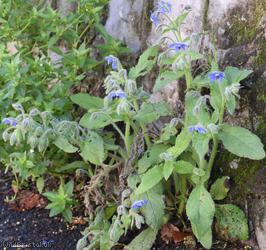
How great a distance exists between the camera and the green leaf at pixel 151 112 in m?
2.98

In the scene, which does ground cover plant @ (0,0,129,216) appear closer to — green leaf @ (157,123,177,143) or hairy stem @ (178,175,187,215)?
green leaf @ (157,123,177,143)

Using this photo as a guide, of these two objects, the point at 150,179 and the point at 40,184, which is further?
the point at 40,184

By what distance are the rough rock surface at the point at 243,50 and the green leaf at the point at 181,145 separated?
45 cm

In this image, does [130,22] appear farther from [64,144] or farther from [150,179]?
[150,179]

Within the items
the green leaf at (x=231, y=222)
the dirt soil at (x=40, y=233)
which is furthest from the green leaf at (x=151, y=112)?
the dirt soil at (x=40, y=233)

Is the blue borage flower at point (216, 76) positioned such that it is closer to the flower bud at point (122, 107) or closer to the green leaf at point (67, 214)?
the flower bud at point (122, 107)

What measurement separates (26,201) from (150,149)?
107 cm

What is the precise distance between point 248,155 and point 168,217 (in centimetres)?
68

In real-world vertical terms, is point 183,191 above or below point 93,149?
below

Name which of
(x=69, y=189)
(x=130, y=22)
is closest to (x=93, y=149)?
(x=69, y=189)

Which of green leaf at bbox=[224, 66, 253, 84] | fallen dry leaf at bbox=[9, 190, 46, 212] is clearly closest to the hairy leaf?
green leaf at bbox=[224, 66, 253, 84]

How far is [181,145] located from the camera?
282 centimetres

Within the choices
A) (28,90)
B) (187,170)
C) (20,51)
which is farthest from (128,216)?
(20,51)

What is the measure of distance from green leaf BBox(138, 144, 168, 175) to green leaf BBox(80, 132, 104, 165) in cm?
22
